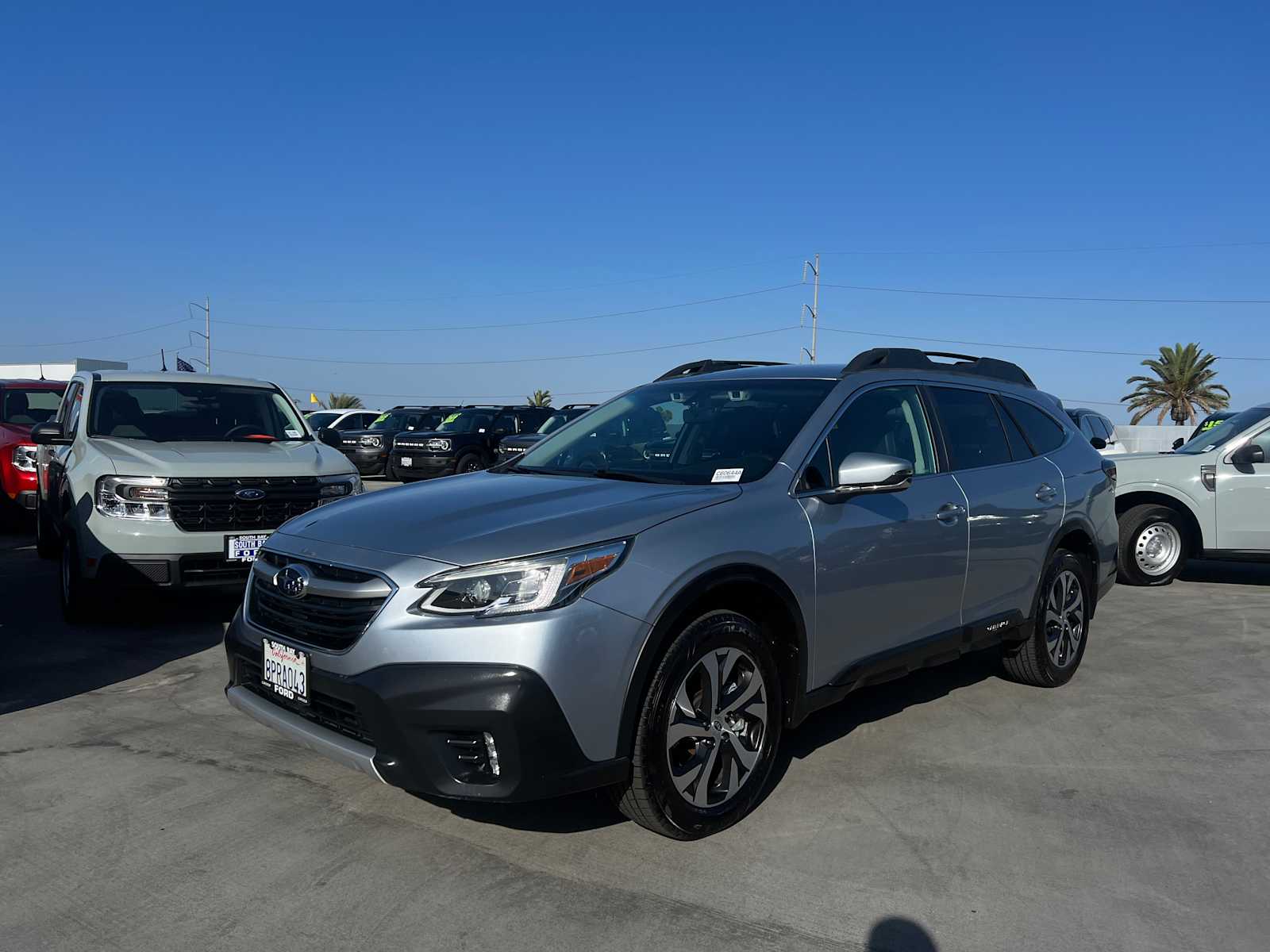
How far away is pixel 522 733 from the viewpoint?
3.01 metres

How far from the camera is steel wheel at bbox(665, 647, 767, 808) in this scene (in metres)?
3.45

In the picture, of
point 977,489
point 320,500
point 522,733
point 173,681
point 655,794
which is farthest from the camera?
point 320,500

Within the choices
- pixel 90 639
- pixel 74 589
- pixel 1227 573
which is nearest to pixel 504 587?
pixel 90 639

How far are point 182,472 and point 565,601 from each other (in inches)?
171

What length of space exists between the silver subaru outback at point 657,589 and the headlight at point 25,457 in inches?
A: 321

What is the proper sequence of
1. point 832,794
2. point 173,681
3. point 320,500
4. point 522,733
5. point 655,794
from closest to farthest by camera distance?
point 522,733 < point 655,794 < point 832,794 < point 173,681 < point 320,500

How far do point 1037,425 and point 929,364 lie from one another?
1.07 metres

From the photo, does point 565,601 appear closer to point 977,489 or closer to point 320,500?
point 977,489

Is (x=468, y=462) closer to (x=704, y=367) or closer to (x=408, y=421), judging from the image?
(x=408, y=421)

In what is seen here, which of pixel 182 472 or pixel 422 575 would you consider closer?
pixel 422 575

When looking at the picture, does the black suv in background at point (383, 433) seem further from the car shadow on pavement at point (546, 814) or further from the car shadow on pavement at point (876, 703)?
the car shadow on pavement at point (546, 814)

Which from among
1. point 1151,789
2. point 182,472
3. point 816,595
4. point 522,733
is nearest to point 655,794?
point 522,733

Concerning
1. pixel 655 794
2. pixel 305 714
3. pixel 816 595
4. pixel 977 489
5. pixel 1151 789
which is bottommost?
pixel 1151 789

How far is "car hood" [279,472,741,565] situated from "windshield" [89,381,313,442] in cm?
412
